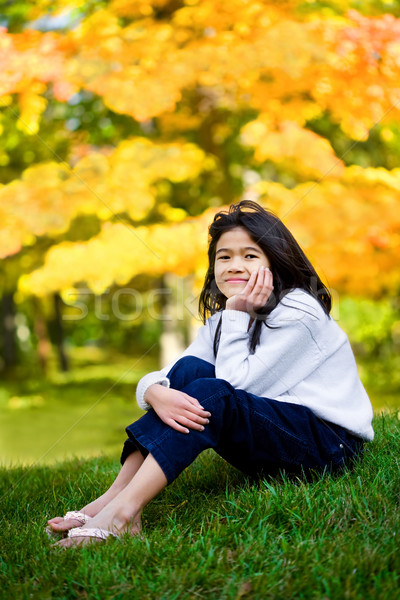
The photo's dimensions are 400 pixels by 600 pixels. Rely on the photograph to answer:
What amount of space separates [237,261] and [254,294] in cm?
16

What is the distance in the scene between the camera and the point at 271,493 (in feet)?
5.05

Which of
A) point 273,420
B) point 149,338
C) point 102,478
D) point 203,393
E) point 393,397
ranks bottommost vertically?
point 149,338

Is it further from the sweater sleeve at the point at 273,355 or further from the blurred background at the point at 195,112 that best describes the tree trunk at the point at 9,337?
the sweater sleeve at the point at 273,355

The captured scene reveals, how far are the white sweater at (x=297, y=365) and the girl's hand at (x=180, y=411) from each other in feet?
0.43

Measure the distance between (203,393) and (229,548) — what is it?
38 cm

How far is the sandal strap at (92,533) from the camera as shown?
1429 millimetres

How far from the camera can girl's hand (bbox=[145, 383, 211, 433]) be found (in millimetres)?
1479

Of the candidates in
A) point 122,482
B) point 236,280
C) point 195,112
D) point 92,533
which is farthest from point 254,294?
point 195,112

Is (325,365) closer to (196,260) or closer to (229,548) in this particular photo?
(229,548)


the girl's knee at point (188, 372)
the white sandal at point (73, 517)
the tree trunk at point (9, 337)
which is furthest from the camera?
the tree trunk at point (9, 337)

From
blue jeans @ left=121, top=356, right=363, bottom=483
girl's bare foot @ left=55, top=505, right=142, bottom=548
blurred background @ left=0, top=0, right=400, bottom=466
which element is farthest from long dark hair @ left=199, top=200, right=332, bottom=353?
blurred background @ left=0, top=0, right=400, bottom=466

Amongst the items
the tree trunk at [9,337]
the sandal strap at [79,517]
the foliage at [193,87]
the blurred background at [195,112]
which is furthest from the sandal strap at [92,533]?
the tree trunk at [9,337]

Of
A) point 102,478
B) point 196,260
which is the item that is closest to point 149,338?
point 196,260

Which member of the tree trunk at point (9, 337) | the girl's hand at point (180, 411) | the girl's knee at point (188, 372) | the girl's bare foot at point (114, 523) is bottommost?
the tree trunk at point (9, 337)
